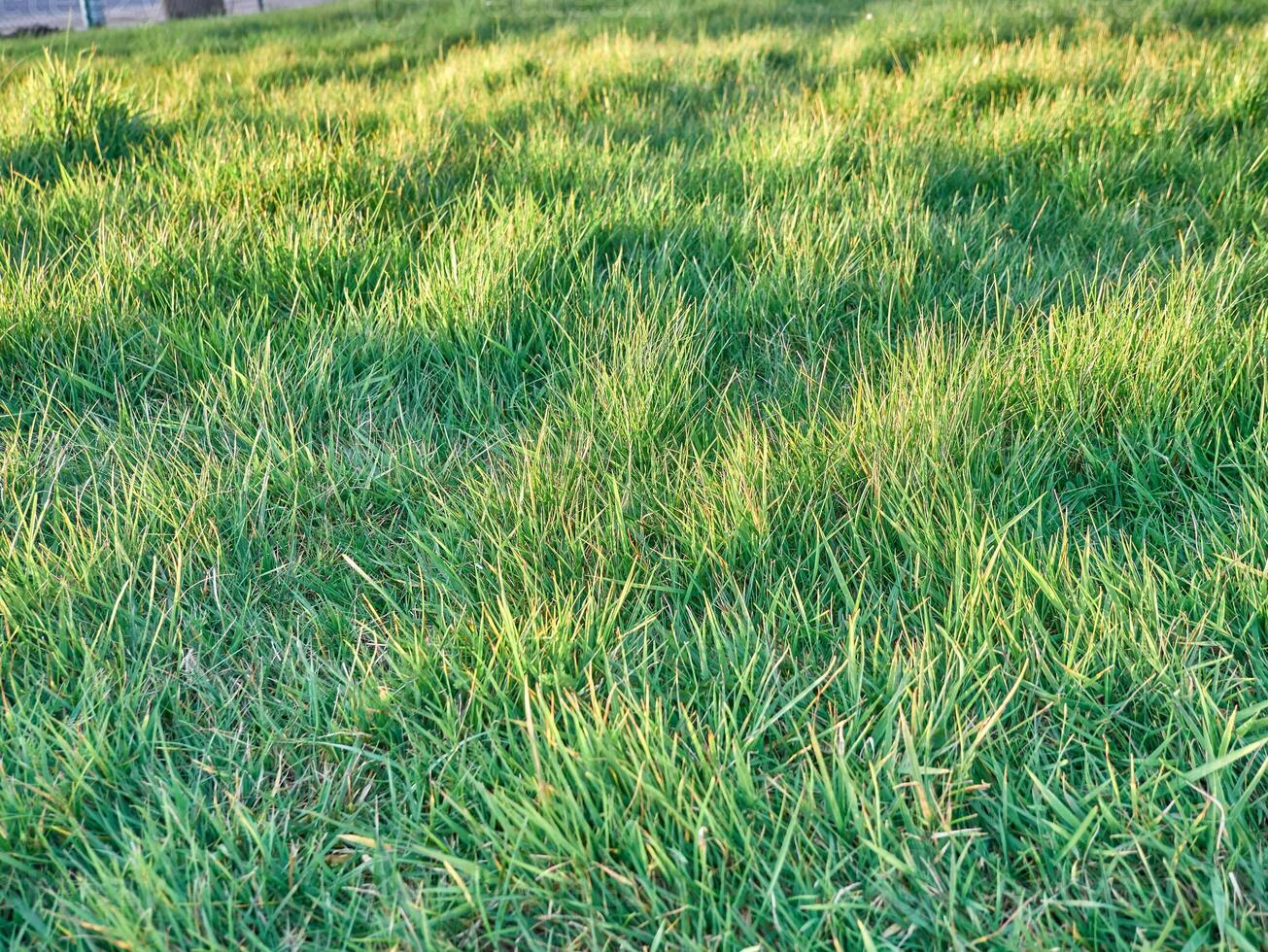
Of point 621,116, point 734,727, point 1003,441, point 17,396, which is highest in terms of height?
point 621,116

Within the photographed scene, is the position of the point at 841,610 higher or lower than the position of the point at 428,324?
lower

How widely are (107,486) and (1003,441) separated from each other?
5.34ft

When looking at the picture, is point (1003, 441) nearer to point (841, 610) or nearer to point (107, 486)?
point (841, 610)

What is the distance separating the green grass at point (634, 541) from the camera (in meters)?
1.08

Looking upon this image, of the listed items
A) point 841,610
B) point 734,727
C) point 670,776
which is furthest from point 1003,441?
point 670,776

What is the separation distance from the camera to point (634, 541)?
1601 millimetres

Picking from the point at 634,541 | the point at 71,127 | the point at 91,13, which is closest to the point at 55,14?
the point at 91,13

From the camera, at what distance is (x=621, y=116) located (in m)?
3.67

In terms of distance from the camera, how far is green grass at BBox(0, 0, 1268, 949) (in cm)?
108

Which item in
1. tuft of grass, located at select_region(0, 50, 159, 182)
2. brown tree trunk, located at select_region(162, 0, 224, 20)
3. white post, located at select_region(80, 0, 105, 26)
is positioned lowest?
tuft of grass, located at select_region(0, 50, 159, 182)

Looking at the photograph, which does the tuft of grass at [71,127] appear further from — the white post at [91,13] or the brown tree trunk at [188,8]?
the brown tree trunk at [188,8]

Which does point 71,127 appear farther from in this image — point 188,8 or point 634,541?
point 188,8

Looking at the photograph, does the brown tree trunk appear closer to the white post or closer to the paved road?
the paved road

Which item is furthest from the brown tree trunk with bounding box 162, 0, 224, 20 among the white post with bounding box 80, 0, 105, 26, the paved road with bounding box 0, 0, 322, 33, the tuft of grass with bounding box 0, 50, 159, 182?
the tuft of grass with bounding box 0, 50, 159, 182
